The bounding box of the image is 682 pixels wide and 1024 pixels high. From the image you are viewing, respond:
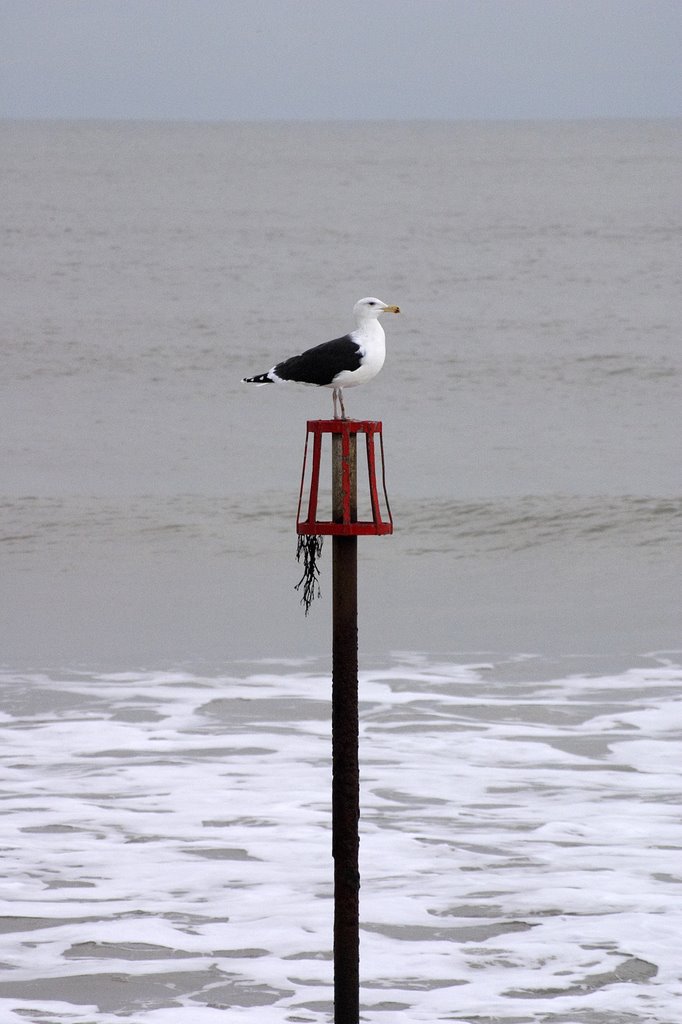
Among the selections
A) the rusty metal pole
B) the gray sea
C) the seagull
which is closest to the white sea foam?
the gray sea

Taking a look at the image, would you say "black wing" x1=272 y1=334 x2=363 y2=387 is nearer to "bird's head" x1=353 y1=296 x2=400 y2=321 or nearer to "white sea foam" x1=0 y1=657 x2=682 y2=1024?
"bird's head" x1=353 y1=296 x2=400 y2=321

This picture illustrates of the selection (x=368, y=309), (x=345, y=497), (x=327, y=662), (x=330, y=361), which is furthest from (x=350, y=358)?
(x=327, y=662)

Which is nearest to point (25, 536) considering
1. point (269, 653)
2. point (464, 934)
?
point (269, 653)

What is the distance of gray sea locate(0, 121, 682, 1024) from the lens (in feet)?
22.3

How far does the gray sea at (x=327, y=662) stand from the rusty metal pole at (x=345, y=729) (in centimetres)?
A: 81

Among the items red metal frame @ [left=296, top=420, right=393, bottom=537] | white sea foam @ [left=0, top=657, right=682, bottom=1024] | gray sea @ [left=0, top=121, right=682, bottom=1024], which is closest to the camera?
red metal frame @ [left=296, top=420, right=393, bottom=537]

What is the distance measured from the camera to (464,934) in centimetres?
697

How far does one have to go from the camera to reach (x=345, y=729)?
5598 mm

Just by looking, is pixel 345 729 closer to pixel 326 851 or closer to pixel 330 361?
pixel 330 361

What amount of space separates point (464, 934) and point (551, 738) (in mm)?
3277

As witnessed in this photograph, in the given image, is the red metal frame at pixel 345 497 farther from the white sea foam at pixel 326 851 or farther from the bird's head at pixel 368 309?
the white sea foam at pixel 326 851

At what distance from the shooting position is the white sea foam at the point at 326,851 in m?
6.47

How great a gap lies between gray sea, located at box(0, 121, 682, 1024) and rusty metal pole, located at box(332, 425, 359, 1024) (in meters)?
0.81

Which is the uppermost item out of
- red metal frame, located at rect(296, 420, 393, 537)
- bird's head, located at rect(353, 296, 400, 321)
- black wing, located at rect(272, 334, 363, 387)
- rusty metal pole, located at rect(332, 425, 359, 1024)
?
bird's head, located at rect(353, 296, 400, 321)
